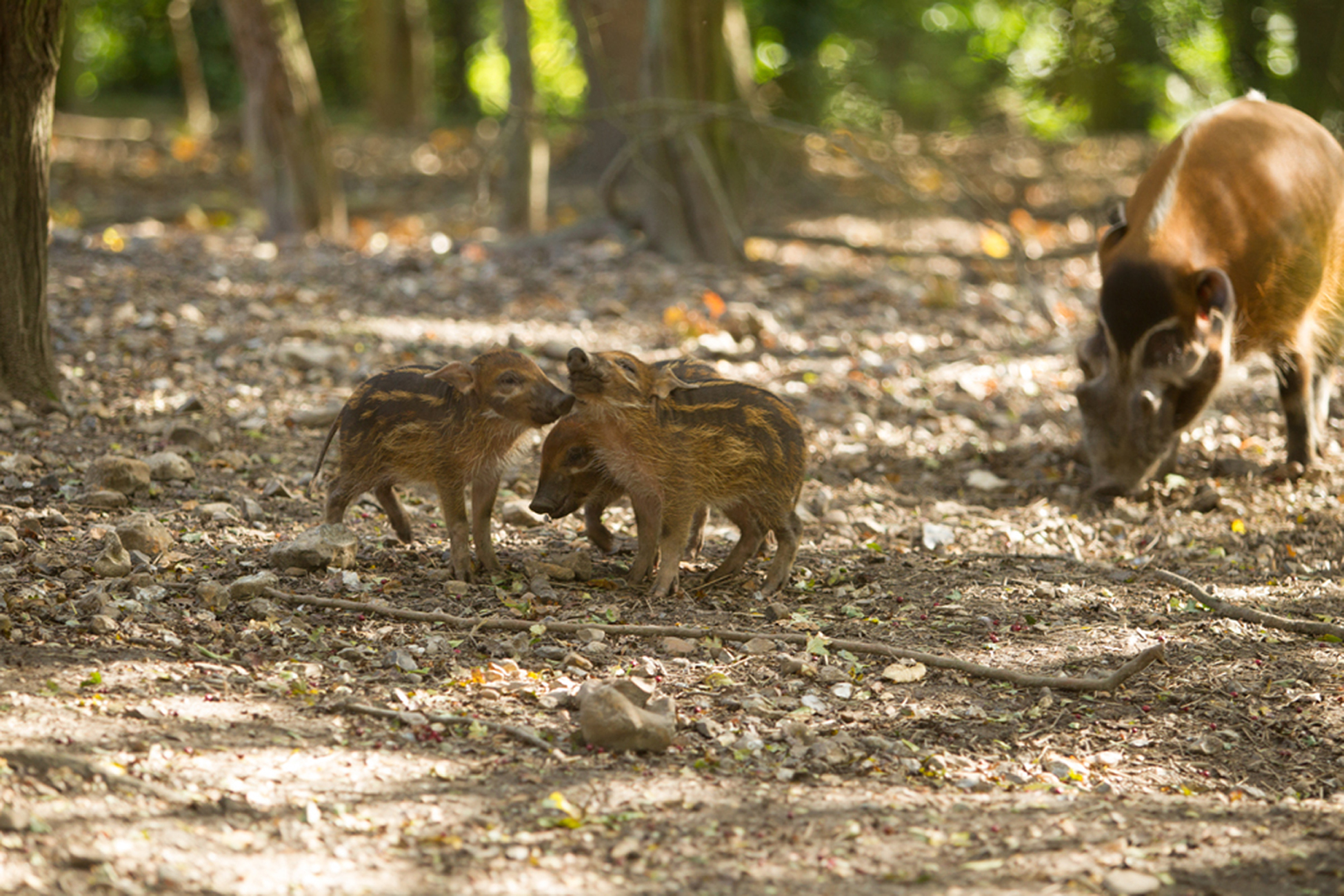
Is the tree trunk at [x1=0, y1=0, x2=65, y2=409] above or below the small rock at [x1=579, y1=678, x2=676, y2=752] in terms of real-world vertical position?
above

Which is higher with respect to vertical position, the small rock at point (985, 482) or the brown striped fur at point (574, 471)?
the brown striped fur at point (574, 471)

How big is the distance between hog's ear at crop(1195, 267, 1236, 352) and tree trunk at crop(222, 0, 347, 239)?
773 cm

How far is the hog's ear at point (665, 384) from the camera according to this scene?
487cm

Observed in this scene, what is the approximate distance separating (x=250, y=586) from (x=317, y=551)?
0.35 metres

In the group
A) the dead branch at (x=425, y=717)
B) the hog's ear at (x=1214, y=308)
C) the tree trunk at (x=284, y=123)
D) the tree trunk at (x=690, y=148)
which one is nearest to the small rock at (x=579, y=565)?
the dead branch at (x=425, y=717)

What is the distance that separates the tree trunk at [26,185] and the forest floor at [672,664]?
0.78ft

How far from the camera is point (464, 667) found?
13.6 feet

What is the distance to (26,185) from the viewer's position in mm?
5730

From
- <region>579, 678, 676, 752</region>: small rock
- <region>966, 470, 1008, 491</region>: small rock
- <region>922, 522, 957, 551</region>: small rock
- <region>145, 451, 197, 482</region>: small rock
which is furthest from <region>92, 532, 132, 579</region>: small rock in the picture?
<region>966, 470, 1008, 491</region>: small rock

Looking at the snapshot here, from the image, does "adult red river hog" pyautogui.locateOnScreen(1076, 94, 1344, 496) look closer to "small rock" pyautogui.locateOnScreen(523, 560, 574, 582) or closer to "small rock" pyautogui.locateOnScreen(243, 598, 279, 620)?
"small rock" pyautogui.locateOnScreen(523, 560, 574, 582)

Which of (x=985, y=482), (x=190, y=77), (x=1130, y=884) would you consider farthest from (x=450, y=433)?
(x=190, y=77)

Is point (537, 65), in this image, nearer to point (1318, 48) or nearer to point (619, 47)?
point (619, 47)

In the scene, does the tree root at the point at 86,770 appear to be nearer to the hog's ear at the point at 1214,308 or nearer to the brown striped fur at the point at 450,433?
the brown striped fur at the point at 450,433

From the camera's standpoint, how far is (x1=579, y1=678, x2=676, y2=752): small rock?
3607 millimetres
